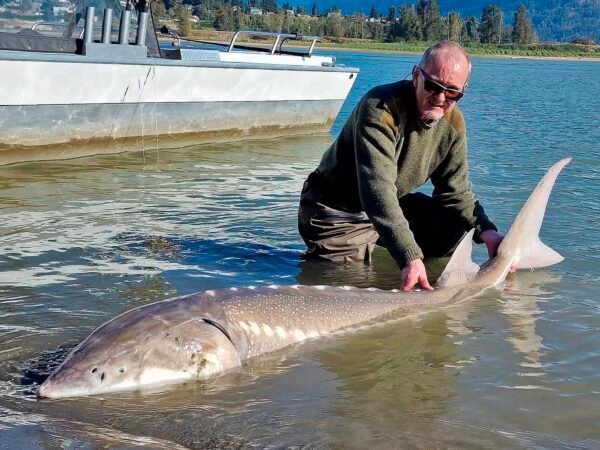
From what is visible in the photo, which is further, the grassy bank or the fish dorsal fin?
the grassy bank

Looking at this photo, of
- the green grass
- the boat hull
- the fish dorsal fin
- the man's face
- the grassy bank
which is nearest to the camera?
the man's face

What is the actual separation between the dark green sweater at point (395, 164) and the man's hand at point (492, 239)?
0.08 m

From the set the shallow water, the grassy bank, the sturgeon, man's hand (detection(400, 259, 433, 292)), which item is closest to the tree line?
the grassy bank

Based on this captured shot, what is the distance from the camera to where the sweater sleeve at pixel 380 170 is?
5328mm

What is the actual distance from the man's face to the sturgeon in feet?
2.66

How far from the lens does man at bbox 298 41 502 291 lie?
17.3ft

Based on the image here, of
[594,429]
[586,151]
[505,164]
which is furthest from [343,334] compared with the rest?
[586,151]

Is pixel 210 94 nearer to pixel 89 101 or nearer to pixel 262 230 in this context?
pixel 89 101

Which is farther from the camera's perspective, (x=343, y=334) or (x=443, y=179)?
(x=443, y=179)

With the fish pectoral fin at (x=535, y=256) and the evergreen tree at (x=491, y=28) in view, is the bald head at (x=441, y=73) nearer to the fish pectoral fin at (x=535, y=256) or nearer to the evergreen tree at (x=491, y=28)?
the fish pectoral fin at (x=535, y=256)

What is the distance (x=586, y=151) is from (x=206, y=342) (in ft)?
36.6

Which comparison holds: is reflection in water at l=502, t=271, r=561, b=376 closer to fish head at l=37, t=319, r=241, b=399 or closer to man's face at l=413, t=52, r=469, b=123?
man's face at l=413, t=52, r=469, b=123

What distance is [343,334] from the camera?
4809 mm

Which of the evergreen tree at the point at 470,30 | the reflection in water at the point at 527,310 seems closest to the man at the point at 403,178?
the reflection in water at the point at 527,310
